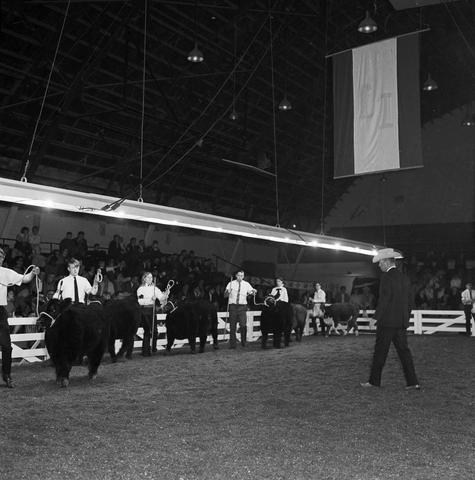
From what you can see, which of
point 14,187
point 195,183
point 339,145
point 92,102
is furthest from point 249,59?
point 14,187

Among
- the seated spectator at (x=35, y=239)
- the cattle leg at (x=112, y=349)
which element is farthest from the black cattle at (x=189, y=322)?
the seated spectator at (x=35, y=239)

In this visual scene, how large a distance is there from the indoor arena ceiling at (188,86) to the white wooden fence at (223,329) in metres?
3.90

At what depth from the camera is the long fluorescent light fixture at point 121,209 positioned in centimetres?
845

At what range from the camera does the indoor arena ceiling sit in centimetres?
1681

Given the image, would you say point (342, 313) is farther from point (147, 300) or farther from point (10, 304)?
point (10, 304)

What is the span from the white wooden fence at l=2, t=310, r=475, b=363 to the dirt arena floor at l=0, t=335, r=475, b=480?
3.91ft

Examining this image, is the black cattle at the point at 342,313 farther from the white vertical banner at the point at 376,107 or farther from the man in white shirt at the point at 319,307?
the white vertical banner at the point at 376,107

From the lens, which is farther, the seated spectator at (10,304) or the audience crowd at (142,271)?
the audience crowd at (142,271)

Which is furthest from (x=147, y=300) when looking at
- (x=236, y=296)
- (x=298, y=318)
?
(x=298, y=318)

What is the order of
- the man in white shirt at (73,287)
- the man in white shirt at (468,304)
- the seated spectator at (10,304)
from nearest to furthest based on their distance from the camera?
the man in white shirt at (73,287) → the seated spectator at (10,304) → the man in white shirt at (468,304)

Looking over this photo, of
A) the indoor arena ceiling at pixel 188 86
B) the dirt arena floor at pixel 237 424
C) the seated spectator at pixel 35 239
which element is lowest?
the dirt arena floor at pixel 237 424

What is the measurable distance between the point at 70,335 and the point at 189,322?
4.87 m

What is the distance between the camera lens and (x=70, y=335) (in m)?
7.98

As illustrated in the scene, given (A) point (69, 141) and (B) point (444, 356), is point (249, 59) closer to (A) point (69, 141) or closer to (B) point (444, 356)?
(A) point (69, 141)
